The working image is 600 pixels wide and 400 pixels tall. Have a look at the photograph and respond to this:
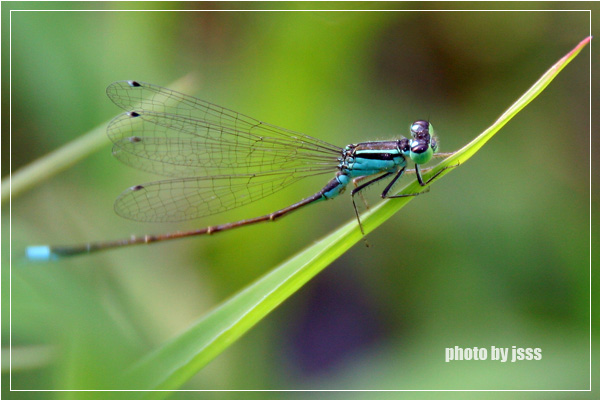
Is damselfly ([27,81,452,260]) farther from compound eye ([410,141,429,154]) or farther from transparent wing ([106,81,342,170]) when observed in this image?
compound eye ([410,141,429,154])

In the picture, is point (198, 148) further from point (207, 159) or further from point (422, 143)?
point (422, 143)

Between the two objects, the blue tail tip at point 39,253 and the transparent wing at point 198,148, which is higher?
the transparent wing at point 198,148

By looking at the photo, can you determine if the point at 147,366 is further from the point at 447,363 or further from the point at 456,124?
the point at 456,124

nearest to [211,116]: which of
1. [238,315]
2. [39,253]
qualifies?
[39,253]

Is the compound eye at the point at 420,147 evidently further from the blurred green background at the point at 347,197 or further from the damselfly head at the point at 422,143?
the blurred green background at the point at 347,197

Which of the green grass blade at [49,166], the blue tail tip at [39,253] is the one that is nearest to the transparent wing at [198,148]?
the green grass blade at [49,166]

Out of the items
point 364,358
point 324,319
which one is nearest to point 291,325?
point 324,319
